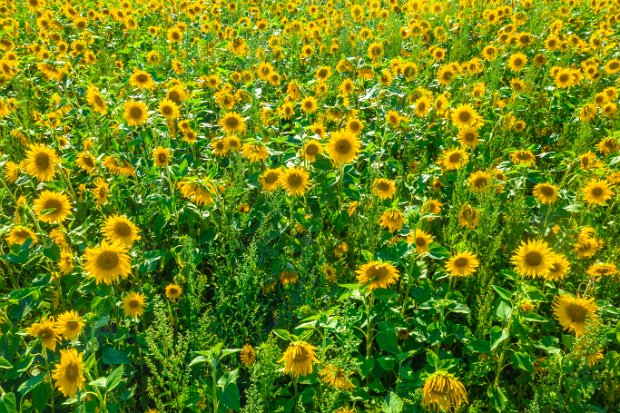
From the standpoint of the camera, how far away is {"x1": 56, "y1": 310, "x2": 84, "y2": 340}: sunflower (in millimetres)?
2055

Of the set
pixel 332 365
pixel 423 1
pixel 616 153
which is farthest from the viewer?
pixel 423 1

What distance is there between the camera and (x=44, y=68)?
4.55m

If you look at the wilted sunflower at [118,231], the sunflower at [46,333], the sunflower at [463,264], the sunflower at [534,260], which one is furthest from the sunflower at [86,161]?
the sunflower at [534,260]

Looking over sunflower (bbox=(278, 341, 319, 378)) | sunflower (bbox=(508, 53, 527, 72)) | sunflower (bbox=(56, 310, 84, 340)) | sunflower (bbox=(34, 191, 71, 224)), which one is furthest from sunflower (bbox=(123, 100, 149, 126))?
sunflower (bbox=(508, 53, 527, 72))

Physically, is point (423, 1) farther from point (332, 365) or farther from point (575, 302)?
point (332, 365)

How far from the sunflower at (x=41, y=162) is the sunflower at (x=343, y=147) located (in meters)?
1.83

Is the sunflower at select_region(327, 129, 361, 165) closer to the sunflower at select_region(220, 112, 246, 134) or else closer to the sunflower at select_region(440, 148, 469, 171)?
the sunflower at select_region(440, 148, 469, 171)

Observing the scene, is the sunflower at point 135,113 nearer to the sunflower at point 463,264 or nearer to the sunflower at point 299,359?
the sunflower at point 299,359

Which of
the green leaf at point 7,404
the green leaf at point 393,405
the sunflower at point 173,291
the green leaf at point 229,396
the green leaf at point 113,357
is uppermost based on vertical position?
the green leaf at point 229,396

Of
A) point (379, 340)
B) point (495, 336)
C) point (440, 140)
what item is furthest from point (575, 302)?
point (440, 140)

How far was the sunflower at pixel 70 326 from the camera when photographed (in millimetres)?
2055

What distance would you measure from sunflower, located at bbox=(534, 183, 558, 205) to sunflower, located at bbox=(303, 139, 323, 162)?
1.54 meters

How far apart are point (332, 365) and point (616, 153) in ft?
10.9

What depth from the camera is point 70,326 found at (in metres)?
2.06
